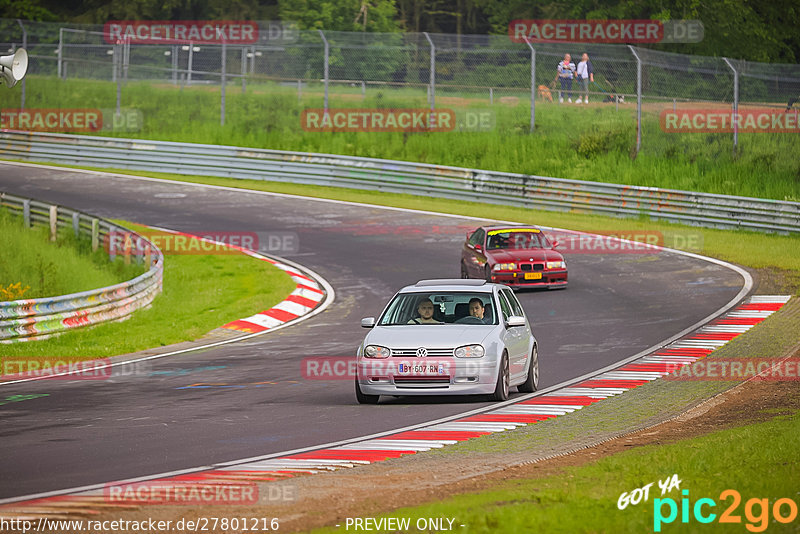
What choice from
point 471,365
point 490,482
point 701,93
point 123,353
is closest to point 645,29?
point 701,93

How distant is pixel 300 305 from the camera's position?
73.7ft

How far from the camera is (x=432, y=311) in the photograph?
1367 cm

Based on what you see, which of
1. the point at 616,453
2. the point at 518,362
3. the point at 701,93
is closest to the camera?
the point at 616,453

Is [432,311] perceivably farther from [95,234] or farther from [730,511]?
[95,234]

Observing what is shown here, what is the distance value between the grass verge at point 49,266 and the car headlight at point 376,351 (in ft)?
33.4

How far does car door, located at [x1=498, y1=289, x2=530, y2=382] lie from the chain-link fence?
67.0 feet

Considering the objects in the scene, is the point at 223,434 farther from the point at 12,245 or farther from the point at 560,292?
the point at 12,245

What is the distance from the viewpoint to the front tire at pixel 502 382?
1285 centimetres

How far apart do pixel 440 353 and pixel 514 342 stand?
1182 millimetres

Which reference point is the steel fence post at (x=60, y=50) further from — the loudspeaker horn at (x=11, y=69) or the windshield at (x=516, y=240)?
the loudspeaker horn at (x=11, y=69)

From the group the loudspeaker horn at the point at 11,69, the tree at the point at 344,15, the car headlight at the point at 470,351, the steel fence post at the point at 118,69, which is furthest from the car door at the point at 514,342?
the tree at the point at 344,15

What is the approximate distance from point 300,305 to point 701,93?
16719mm

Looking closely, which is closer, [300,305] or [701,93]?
[300,305]

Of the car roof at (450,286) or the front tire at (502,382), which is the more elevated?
the car roof at (450,286)
